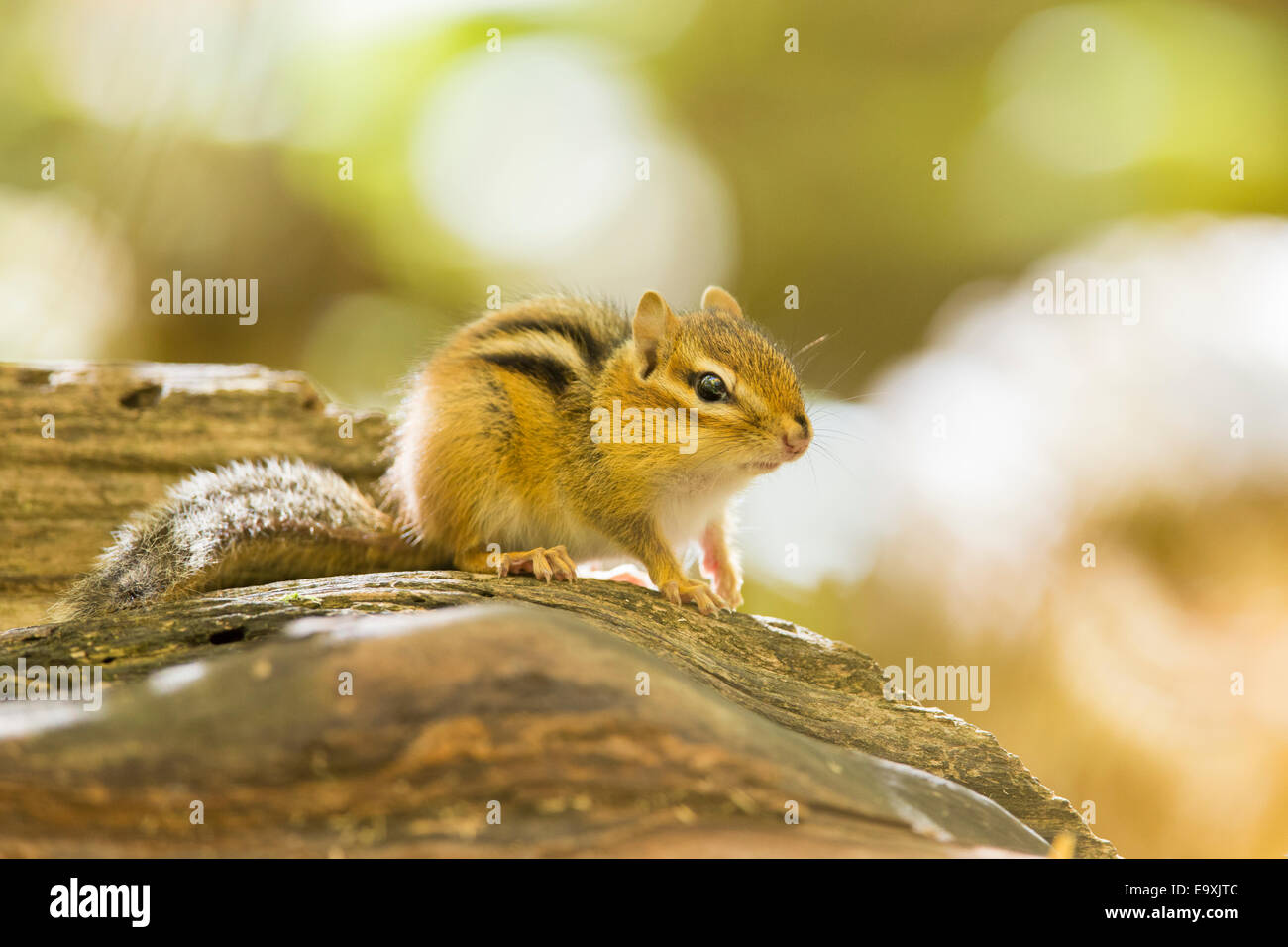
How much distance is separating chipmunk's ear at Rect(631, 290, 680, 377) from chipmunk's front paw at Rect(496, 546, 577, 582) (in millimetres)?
840

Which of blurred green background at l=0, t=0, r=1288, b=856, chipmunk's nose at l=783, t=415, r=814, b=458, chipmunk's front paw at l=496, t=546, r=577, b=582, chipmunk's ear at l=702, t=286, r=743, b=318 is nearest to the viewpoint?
chipmunk's front paw at l=496, t=546, r=577, b=582

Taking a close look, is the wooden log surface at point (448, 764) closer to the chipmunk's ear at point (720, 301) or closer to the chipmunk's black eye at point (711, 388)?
the chipmunk's black eye at point (711, 388)

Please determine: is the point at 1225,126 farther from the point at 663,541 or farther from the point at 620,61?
the point at 663,541

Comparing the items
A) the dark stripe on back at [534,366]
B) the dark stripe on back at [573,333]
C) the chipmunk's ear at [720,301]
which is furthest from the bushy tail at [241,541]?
the chipmunk's ear at [720,301]

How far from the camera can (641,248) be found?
717 cm

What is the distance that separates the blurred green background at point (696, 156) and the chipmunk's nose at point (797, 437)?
2983 mm

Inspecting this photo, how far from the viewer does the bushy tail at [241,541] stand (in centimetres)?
328

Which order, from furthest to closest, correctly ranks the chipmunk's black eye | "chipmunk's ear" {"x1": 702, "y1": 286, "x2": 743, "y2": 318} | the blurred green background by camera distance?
the blurred green background, "chipmunk's ear" {"x1": 702, "y1": 286, "x2": 743, "y2": 318}, the chipmunk's black eye

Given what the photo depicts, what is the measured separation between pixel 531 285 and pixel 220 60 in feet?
9.88

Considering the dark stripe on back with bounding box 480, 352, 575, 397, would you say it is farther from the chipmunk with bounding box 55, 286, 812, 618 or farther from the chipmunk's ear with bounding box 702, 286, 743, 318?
the chipmunk's ear with bounding box 702, 286, 743, 318

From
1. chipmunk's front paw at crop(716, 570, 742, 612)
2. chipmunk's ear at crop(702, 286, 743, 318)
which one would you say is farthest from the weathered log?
chipmunk's ear at crop(702, 286, 743, 318)

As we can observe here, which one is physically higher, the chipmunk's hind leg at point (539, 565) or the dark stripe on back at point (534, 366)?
the dark stripe on back at point (534, 366)

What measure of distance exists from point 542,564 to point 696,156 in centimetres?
458

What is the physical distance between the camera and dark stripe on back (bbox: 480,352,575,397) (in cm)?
399
